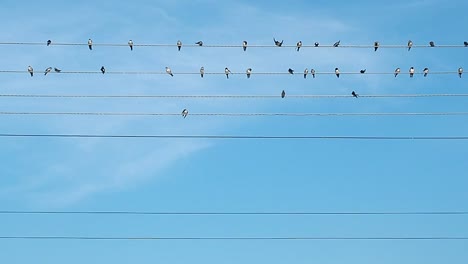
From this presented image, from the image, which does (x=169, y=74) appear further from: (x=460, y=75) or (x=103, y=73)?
(x=460, y=75)

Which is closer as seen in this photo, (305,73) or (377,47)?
(377,47)

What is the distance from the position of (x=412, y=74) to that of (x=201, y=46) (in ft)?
25.1

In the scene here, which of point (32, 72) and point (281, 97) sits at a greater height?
point (32, 72)

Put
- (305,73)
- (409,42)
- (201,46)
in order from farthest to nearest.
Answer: (305,73) < (409,42) < (201,46)

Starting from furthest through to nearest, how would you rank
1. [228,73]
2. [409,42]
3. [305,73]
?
[305,73] < [409,42] < [228,73]

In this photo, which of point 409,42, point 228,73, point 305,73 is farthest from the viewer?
point 305,73

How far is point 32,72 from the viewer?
21.4 metres

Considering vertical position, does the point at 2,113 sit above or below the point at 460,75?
below

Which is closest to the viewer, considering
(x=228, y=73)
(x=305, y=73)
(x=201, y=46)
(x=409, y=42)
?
(x=201, y=46)

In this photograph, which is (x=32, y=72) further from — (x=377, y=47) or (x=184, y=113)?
(x=377, y=47)

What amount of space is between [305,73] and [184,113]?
519 cm

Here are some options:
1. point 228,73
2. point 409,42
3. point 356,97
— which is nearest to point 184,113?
point 228,73

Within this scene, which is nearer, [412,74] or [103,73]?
[103,73]

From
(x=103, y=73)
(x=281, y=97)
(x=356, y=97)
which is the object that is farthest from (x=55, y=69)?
(x=356, y=97)
